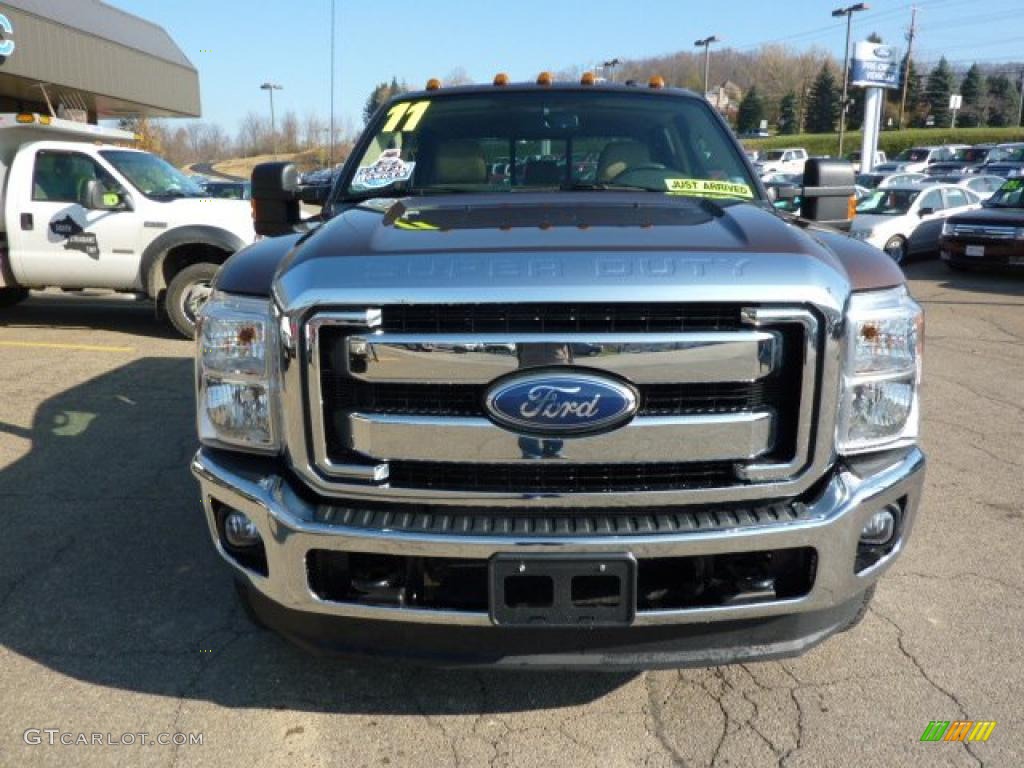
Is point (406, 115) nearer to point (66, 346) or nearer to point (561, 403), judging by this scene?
point (561, 403)

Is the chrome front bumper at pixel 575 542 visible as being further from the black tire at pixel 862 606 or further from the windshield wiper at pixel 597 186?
the windshield wiper at pixel 597 186

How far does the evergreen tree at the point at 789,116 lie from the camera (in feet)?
303

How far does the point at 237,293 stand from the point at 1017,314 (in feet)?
36.0

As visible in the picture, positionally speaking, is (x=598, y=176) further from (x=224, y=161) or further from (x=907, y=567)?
(x=224, y=161)

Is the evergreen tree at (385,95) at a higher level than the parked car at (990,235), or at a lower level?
higher

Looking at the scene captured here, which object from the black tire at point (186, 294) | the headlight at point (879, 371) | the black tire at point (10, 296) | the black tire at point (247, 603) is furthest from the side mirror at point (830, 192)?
the black tire at point (10, 296)

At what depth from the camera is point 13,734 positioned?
8.73 ft

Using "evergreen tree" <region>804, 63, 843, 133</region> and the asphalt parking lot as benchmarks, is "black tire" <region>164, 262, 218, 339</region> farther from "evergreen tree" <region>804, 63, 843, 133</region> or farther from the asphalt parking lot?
"evergreen tree" <region>804, 63, 843, 133</region>

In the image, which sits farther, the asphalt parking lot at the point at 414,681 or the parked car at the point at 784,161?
the parked car at the point at 784,161

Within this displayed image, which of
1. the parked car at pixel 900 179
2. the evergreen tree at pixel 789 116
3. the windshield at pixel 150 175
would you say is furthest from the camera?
the evergreen tree at pixel 789 116

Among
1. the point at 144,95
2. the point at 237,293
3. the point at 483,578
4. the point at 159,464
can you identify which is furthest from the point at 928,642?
the point at 144,95

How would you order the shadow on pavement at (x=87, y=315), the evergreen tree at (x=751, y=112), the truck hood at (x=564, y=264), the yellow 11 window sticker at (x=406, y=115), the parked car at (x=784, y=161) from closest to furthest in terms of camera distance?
the truck hood at (x=564, y=264) → the yellow 11 window sticker at (x=406, y=115) → the shadow on pavement at (x=87, y=315) → the parked car at (x=784, y=161) → the evergreen tree at (x=751, y=112)

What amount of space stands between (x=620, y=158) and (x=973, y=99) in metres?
107

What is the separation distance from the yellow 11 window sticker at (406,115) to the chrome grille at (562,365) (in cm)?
199
